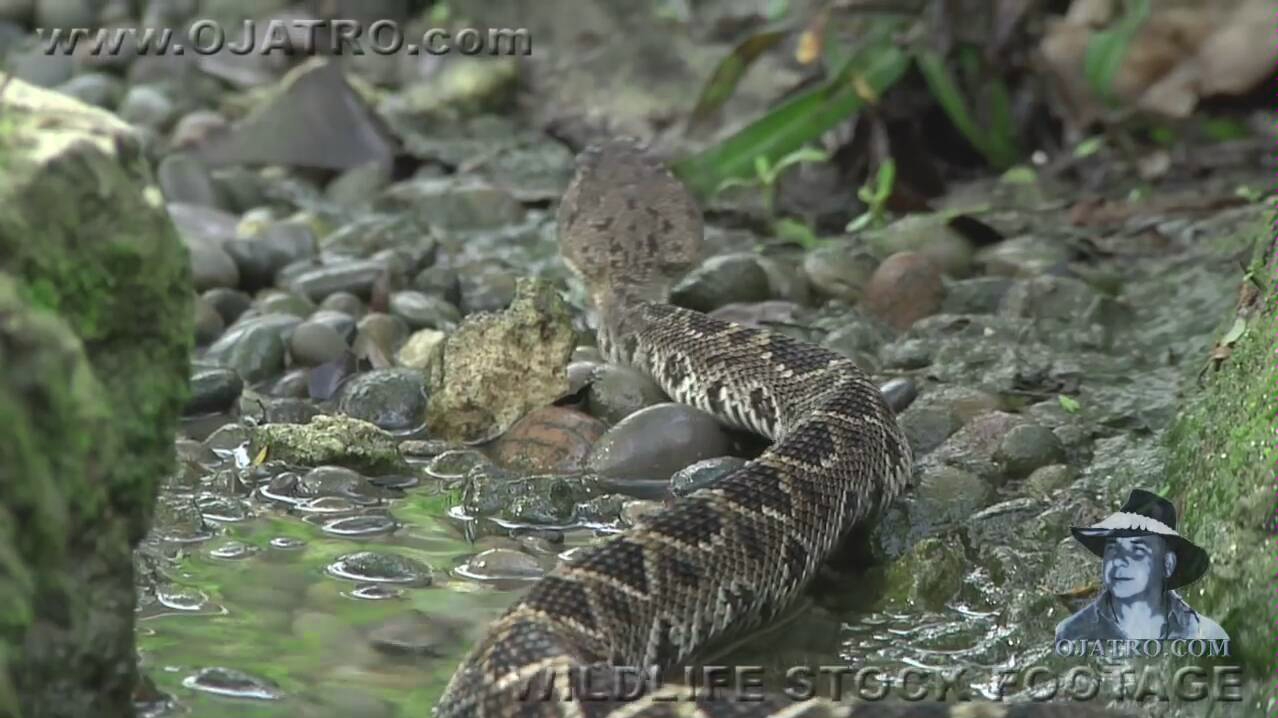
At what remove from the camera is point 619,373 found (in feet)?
25.5

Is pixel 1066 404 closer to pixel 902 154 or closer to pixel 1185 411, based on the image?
pixel 1185 411

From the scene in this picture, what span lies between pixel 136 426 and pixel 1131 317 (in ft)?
20.6

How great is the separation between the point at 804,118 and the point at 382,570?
577cm

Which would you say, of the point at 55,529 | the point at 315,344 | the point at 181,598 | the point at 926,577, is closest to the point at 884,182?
the point at 315,344

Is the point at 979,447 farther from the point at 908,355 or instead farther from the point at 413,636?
the point at 413,636

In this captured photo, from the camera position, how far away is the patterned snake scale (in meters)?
4.34

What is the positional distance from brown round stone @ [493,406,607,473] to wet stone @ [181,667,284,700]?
240 cm

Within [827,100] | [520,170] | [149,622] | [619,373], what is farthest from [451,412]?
[520,170]

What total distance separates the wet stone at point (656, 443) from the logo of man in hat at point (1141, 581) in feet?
7.48

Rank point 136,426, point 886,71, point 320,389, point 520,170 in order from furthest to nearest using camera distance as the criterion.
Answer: point 520,170
point 886,71
point 320,389
point 136,426

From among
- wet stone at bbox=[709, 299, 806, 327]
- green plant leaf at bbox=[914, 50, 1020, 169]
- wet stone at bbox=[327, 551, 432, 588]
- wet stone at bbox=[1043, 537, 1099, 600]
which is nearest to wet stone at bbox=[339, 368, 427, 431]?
wet stone at bbox=[327, 551, 432, 588]

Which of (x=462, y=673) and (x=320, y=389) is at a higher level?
(x=320, y=389)

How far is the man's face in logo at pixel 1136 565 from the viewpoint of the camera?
4922 millimetres

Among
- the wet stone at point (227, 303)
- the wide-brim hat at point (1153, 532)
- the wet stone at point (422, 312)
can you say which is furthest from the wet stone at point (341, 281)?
the wide-brim hat at point (1153, 532)
